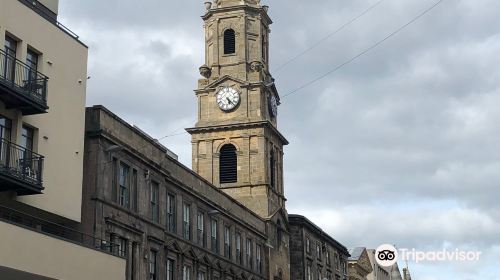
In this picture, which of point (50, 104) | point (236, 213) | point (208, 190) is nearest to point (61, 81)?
point (50, 104)

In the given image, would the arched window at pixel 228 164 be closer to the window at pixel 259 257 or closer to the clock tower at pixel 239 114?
the clock tower at pixel 239 114

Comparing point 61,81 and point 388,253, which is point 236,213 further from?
point 61,81

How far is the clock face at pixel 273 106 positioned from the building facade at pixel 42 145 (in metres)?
37.0

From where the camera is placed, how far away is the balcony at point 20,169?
33875mm

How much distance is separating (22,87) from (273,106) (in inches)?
1726

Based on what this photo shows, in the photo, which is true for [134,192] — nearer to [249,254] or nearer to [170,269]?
[170,269]

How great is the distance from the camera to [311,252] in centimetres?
8075

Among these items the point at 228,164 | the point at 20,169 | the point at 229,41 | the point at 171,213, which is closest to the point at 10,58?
the point at 20,169

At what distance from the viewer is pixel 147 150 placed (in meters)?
47.3

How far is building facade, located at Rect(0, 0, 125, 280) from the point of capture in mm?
32878

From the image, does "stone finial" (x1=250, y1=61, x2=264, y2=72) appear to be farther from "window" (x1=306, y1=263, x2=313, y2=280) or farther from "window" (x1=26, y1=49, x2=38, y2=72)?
"window" (x1=26, y1=49, x2=38, y2=72)

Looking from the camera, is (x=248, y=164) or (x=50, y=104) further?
(x=248, y=164)

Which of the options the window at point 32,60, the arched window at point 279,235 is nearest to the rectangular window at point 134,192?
the window at point 32,60

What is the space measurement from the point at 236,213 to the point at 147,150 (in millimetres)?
15897
